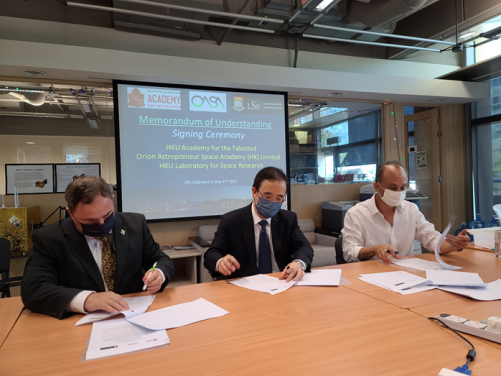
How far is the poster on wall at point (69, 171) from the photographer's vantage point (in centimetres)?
419

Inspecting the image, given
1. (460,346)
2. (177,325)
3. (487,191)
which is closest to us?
(460,346)

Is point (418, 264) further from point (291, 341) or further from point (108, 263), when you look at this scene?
point (108, 263)

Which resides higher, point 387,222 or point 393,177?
point 393,177

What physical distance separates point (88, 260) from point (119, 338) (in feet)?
2.09

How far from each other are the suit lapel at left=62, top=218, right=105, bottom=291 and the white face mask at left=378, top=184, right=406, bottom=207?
6.44 ft

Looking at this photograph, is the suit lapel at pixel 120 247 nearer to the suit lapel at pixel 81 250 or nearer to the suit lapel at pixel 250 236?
the suit lapel at pixel 81 250

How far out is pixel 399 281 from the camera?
5.80 feet

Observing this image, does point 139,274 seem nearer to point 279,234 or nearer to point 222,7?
point 279,234

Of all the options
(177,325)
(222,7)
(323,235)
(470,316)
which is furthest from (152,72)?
(470,316)

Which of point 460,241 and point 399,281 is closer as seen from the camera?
point 399,281

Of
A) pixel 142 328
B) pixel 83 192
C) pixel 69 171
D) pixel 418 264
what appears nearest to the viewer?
pixel 142 328

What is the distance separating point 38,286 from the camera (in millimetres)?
1483

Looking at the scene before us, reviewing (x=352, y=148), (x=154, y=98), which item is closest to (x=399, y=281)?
(x=154, y=98)

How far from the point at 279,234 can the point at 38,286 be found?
1.36 m
